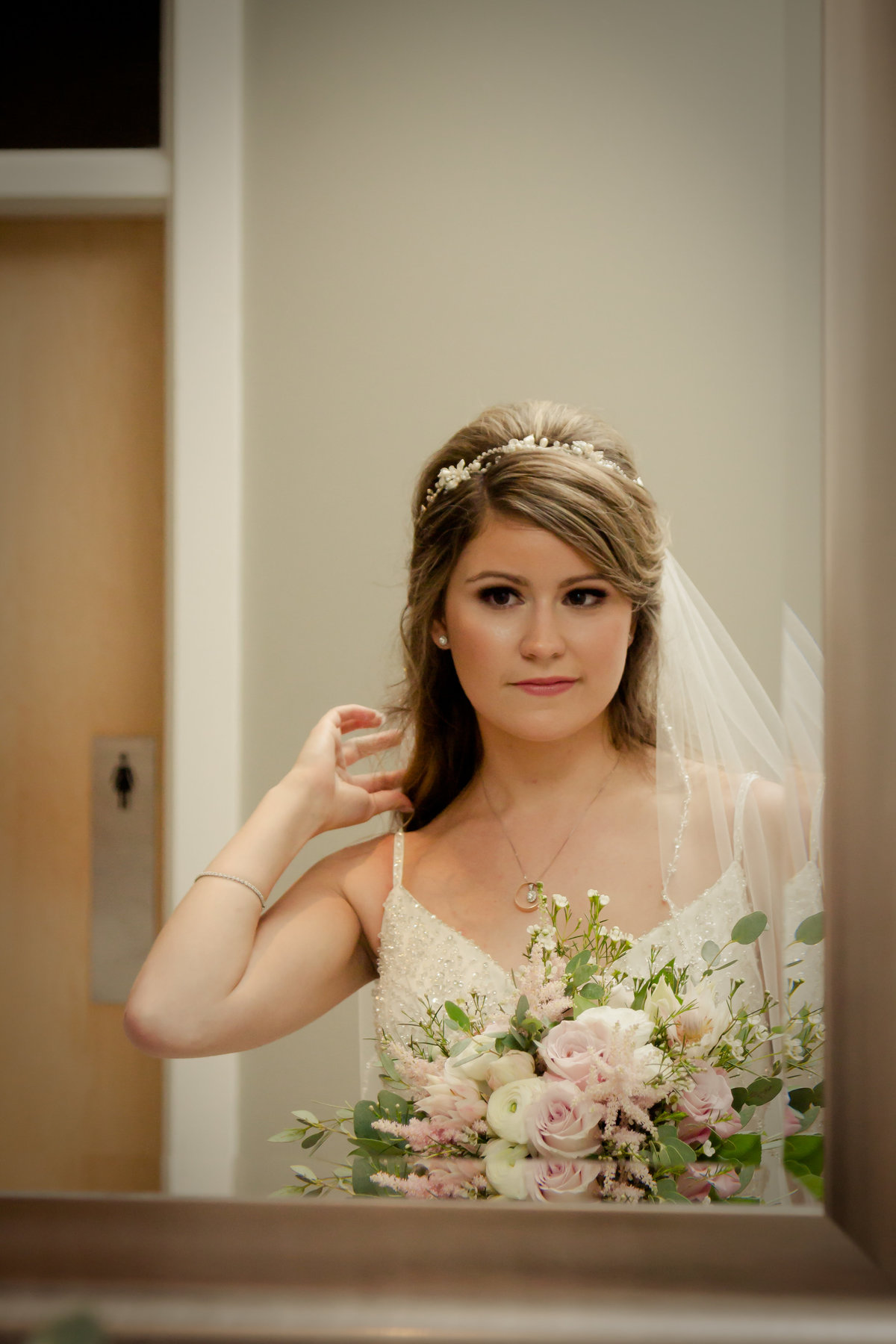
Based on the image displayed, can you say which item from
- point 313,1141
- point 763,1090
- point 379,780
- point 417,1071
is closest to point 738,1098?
point 763,1090

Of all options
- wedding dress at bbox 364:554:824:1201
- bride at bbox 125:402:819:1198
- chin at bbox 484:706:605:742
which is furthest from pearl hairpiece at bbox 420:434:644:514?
chin at bbox 484:706:605:742

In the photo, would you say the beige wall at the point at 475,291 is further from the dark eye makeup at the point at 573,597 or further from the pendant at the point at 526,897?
the pendant at the point at 526,897

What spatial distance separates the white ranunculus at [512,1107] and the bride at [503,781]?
23cm

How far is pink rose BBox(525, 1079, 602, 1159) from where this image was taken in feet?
1.81

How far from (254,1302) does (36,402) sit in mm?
729

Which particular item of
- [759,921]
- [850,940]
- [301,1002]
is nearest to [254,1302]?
[850,940]

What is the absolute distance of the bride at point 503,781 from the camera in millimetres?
799

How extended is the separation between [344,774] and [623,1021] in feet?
1.31

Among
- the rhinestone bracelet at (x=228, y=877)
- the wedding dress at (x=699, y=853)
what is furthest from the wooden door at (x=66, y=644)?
the wedding dress at (x=699, y=853)

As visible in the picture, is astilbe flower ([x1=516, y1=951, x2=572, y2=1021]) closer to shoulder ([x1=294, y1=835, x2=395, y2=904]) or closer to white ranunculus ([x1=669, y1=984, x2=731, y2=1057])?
white ranunculus ([x1=669, y1=984, x2=731, y2=1057])

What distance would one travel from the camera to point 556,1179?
54 cm

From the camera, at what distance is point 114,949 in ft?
2.70

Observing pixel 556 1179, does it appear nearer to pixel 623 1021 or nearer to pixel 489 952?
pixel 623 1021

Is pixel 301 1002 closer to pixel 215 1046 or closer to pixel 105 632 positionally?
pixel 215 1046
